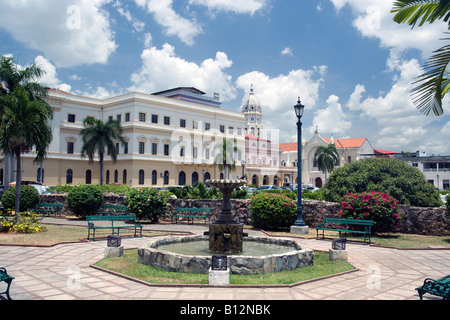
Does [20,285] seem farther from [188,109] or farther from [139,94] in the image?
[188,109]

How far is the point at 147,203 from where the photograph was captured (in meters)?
17.0

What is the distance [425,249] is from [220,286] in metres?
7.24

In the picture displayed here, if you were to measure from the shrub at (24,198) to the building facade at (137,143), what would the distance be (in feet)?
81.0

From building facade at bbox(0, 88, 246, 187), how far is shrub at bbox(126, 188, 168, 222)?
2825 cm

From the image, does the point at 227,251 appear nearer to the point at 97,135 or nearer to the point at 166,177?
the point at 97,135

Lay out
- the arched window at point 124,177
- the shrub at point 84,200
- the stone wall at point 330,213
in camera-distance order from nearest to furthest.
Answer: the stone wall at point 330,213, the shrub at point 84,200, the arched window at point 124,177

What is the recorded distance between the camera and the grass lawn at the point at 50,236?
10906 millimetres

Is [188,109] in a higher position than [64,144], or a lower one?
higher

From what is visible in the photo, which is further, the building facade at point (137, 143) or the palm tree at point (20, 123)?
the building facade at point (137, 143)

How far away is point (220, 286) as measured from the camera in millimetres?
6270

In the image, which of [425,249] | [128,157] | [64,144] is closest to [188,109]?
[128,157]

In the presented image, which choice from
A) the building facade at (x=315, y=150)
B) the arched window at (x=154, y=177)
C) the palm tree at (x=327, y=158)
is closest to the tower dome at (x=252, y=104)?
the building facade at (x=315, y=150)

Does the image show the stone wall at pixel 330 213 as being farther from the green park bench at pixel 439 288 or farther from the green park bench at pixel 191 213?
the green park bench at pixel 439 288

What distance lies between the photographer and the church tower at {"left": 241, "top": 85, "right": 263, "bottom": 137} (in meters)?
96.7
